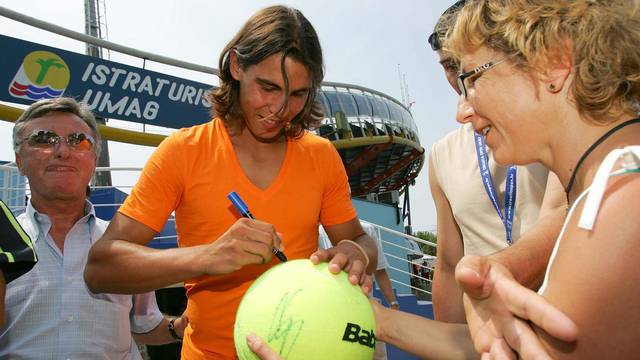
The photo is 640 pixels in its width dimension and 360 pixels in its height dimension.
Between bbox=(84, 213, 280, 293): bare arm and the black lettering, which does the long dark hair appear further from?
the black lettering

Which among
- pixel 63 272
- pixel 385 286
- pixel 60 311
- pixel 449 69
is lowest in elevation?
pixel 385 286

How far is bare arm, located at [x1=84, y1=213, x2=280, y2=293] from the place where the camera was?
1716mm

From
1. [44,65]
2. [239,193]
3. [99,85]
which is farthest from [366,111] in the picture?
[239,193]

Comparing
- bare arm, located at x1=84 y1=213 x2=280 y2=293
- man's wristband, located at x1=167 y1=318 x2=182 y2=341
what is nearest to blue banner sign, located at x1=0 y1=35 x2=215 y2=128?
man's wristband, located at x1=167 y1=318 x2=182 y2=341

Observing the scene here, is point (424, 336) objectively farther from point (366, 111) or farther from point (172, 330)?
point (366, 111)

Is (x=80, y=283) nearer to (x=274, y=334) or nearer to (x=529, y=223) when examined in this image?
(x=274, y=334)

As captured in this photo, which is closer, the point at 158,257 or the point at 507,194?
the point at 158,257

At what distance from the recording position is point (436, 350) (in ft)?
5.76

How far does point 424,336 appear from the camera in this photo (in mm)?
1793

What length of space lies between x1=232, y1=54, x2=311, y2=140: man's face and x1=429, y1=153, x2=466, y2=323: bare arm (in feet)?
2.97

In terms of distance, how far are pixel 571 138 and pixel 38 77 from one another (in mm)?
7848

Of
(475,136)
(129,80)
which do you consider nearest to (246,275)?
(475,136)

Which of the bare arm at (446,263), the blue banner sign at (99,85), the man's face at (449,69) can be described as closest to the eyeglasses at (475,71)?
the man's face at (449,69)

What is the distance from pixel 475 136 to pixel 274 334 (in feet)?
4.86
